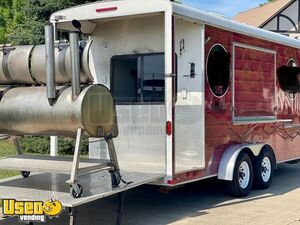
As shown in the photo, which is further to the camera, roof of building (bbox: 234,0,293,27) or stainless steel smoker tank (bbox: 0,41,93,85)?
roof of building (bbox: 234,0,293,27)

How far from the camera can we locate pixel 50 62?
19.4ft

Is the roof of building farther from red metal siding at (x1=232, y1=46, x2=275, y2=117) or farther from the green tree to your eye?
red metal siding at (x1=232, y1=46, x2=275, y2=117)

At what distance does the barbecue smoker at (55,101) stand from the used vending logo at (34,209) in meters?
0.31

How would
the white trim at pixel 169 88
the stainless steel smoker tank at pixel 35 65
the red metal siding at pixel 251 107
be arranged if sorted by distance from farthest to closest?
1. the red metal siding at pixel 251 107
2. the white trim at pixel 169 88
3. the stainless steel smoker tank at pixel 35 65

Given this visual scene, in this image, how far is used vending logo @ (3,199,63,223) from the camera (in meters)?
5.36

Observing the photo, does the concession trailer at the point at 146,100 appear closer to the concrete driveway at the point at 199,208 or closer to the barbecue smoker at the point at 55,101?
the barbecue smoker at the point at 55,101

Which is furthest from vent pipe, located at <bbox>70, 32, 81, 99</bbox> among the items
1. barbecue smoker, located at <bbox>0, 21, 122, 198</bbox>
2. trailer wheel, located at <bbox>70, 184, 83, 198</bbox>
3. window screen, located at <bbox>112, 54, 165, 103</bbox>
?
window screen, located at <bbox>112, 54, 165, 103</bbox>

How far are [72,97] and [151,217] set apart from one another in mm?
2225

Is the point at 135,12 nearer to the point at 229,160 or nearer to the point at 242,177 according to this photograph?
the point at 229,160

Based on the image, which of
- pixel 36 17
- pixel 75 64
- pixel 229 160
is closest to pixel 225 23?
pixel 229 160

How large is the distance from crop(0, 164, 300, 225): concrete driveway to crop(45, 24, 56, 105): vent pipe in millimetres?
1836

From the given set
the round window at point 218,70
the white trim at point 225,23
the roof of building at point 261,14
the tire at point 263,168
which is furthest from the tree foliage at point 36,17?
the roof of building at point 261,14

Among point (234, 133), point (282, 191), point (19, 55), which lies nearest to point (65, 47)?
point (19, 55)

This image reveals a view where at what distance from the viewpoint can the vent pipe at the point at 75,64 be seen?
5.86 meters
